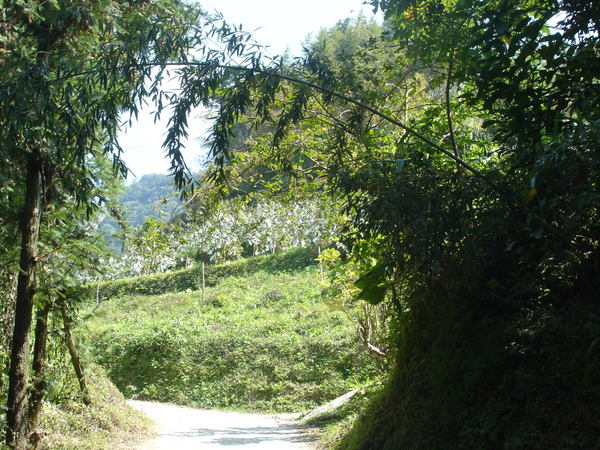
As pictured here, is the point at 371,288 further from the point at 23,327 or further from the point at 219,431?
the point at 219,431

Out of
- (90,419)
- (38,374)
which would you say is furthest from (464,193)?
(90,419)

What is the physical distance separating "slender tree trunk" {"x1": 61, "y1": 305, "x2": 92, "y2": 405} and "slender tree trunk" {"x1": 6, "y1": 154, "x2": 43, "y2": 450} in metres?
0.93

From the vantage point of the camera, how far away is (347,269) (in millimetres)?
9672

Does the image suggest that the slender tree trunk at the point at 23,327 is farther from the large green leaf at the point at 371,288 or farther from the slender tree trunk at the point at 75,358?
the large green leaf at the point at 371,288

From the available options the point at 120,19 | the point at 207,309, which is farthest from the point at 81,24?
the point at 207,309

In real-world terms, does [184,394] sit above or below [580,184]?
below

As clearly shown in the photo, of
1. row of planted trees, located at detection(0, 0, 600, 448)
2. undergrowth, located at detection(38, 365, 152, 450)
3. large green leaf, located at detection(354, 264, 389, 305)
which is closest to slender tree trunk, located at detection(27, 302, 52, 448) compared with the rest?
undergrowth, located at detection(38, 365, 152, 450)

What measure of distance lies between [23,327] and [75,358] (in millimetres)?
1961

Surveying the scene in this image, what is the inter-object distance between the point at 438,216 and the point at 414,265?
106 cm

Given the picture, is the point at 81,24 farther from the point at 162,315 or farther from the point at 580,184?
the point at 162,315

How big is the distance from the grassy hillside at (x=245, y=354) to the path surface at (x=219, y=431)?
4.11 feet

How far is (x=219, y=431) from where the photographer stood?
1144 centimetres

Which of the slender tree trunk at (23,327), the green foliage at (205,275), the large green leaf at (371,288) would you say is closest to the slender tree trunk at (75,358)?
the slender tree trunk at (23,327)

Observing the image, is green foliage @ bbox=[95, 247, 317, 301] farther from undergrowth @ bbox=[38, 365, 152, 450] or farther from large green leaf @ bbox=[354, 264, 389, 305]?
large green leaf @ bbox=[354, 264, 389, 305]
